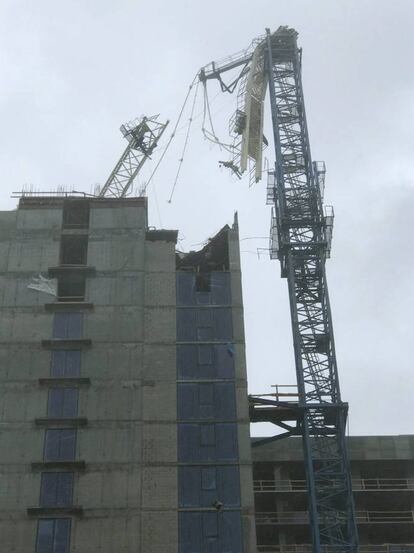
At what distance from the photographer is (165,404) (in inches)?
2463

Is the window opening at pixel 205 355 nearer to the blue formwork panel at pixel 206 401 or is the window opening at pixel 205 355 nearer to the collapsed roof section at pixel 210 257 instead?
the blue formwork panel at pixel 206 401

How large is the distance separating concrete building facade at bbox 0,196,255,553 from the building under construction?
99 millimetres

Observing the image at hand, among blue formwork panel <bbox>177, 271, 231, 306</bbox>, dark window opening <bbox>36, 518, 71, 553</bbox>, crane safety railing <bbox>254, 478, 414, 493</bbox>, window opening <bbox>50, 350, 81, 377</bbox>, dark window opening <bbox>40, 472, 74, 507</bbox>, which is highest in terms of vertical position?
blue formwork panel <bbox>177, 271, 231, 306</bbox>

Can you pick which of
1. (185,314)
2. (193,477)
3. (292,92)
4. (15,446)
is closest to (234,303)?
(185,314)

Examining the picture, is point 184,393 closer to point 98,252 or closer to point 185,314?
point 185,314

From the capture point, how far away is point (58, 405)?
6238 cm

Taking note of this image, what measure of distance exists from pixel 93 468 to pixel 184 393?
811cm

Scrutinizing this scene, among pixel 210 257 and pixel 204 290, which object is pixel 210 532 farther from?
pixel 210 257

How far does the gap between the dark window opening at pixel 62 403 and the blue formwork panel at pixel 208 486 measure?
8556 millimetres

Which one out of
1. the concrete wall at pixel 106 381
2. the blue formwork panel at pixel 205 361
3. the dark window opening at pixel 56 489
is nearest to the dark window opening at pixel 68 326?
the concrete wall at pixel 106 381

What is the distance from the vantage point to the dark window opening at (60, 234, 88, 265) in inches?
2778

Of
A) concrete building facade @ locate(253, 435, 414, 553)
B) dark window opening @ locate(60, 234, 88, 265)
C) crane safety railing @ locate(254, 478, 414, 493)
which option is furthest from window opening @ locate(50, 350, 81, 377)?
crane safety railing @ locate(254, 478, 414, 493)

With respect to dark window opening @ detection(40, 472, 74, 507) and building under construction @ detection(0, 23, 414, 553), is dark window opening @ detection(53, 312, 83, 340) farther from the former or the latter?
dark window opening @ detection(40, 472, 74, 507)

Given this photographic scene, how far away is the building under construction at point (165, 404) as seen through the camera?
5853 centimetres
